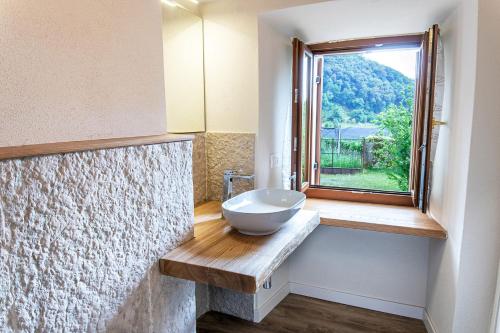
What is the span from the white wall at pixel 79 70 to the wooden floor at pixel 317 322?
156cm

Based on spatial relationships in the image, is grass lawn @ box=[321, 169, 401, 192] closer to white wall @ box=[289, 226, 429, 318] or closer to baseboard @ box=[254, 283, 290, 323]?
white wall @ box=[289, 226, 429, 318]

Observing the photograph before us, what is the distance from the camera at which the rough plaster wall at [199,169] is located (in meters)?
2.18

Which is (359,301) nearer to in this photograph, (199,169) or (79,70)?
(199,169)

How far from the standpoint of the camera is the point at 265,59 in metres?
2.16

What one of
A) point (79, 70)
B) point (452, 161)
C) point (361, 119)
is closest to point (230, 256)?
point (79, 70)

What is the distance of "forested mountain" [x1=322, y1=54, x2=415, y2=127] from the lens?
2.50m

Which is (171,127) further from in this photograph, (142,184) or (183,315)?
(183,315)

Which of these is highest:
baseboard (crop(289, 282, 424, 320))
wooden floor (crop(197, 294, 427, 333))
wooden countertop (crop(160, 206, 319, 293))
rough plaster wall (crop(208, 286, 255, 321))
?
wooden countertop (crop(160, 206, 319, 293))

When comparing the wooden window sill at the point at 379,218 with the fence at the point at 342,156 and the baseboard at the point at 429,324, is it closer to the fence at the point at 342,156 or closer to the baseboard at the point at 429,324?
the fence at the point at 342,156

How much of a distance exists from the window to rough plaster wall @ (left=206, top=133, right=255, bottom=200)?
0.47 m

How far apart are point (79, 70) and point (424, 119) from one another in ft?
6.84

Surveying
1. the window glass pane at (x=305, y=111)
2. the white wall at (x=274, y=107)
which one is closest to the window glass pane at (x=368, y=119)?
the window glass pane at (x=305, y=111)

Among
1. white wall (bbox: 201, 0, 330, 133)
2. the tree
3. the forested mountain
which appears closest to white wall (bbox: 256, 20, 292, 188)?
white wall (bbox: 201, 0, 330, 133)

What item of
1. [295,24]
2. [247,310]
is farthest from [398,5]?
[247,310]
